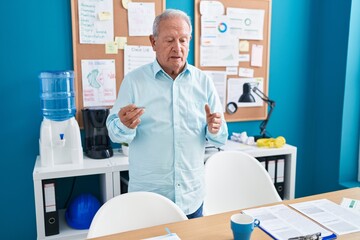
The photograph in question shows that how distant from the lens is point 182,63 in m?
1.71

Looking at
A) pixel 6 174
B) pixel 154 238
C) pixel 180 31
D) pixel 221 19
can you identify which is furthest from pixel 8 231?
pixel 221 19

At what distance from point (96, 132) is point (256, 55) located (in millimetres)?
1578

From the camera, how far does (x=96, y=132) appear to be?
2.53m

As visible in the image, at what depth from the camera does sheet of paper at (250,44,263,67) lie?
10.3 ft

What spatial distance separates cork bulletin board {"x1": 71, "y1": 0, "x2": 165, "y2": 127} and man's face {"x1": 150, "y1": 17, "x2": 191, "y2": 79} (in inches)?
41.2

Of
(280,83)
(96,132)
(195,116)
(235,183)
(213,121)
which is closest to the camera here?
(213,121)

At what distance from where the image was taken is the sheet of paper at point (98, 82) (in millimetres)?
2619

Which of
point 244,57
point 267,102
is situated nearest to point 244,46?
point 244,57

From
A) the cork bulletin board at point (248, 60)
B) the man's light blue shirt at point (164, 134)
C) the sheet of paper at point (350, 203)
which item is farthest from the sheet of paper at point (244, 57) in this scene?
the sheet of paper at point (350, 203)

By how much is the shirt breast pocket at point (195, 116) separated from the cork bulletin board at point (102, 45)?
1121 millimetres

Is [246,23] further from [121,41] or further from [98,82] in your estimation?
[98,82]

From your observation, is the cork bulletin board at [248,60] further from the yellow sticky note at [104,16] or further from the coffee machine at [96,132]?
the coffee machine at [96,132]

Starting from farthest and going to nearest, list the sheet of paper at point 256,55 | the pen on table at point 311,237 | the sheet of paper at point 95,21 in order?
the sheet of paper at point 256,55 → the sheet of paper at point 95,21 → the pen on table at point 311,237

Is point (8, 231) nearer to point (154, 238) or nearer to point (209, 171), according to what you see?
point (209, 171)
